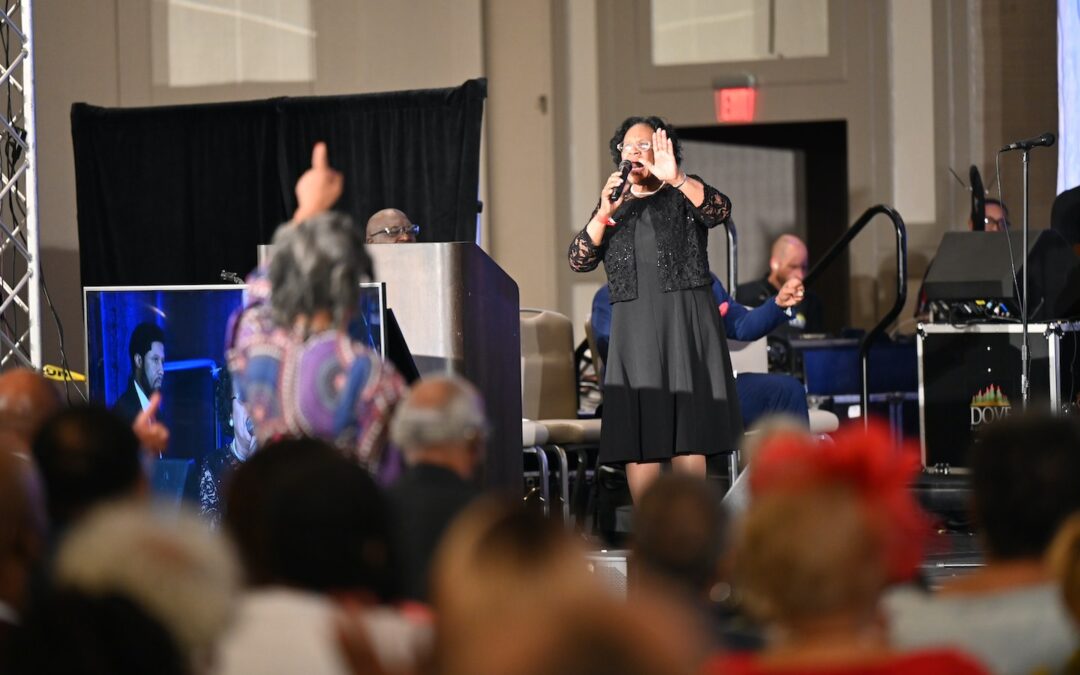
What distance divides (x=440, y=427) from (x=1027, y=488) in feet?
3.46

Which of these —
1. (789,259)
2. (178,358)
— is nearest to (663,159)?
(178,358)

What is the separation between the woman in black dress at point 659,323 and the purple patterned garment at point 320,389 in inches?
75.3

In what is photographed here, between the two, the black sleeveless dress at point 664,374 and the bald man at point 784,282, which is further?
the bald man at point 784,282

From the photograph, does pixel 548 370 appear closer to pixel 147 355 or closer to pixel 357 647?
pixel 147 355

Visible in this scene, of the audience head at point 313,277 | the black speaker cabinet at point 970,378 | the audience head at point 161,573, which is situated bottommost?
the black speaker cabinet at point 970,378

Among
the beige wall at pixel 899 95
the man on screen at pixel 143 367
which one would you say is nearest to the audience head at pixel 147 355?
the man on screen at pixel 143 367

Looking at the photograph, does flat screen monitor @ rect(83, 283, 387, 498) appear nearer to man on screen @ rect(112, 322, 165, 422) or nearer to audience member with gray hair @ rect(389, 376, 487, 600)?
man on screen @ rect(112, 322, 165, 422)

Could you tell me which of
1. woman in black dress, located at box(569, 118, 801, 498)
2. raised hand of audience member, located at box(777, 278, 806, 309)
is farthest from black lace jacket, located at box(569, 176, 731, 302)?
raised hand of audience member, located at box(777, 278, 806, 309)

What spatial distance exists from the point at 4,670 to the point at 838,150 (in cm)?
938

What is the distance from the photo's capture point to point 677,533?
2439mm

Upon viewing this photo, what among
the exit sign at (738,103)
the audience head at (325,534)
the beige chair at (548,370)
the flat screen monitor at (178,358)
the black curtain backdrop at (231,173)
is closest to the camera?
the audience head at (325,534)

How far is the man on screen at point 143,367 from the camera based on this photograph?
181 inches

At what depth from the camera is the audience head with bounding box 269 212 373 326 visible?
3188mm

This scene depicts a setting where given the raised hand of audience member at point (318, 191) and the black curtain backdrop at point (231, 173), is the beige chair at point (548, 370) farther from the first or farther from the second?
the raised hand of audience member at point (318, 191)
